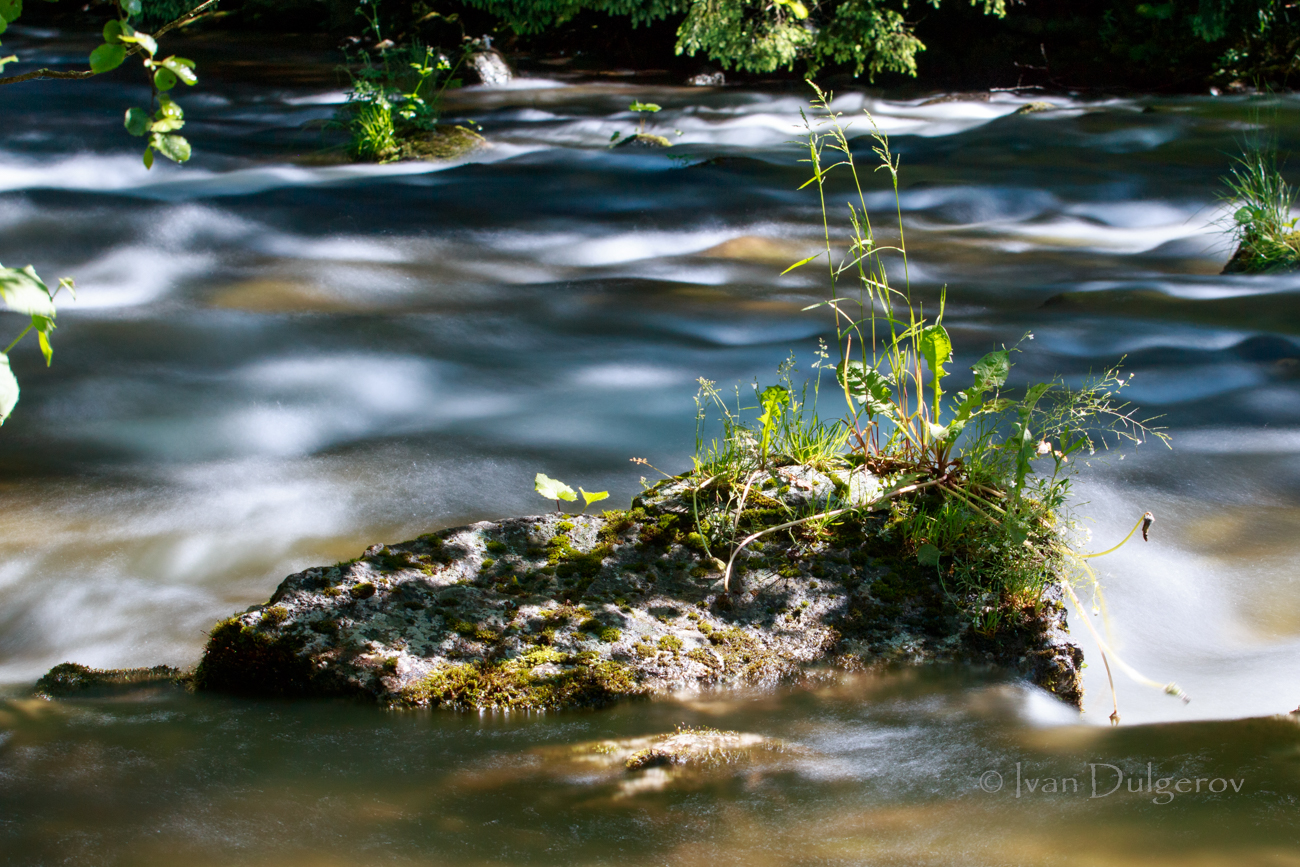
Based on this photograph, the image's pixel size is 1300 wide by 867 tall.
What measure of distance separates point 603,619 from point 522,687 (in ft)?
0.94

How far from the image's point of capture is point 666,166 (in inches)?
364

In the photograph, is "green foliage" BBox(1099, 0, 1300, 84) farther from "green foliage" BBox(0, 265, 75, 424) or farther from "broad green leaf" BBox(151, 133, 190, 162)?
"green foliage" BBox(0, 265, 75, 424)

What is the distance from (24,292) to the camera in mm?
1454

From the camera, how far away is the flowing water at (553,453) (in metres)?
2.07

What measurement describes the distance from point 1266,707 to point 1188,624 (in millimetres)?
547

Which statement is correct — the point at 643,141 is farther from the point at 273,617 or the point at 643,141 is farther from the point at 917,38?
the point at 273,617

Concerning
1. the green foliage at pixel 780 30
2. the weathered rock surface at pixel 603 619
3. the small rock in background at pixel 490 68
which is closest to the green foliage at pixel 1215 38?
the green foliage at pixel 780 30

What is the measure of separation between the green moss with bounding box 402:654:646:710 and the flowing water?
2.1 inches

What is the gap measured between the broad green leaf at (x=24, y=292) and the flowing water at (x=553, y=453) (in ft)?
3.56

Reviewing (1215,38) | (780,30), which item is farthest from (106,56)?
(1215,38)

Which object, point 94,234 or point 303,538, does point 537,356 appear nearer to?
point 303,538

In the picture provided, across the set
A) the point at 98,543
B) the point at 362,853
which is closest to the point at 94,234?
Answer: the point at 98,543

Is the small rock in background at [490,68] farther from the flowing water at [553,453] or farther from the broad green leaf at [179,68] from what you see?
the broad green leaf at [179,68]

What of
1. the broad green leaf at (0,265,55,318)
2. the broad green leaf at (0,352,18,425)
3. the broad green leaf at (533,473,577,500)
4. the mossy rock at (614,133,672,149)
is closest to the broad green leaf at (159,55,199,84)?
the broad green leaf at (0,265,55,318)
